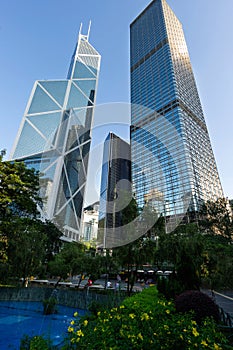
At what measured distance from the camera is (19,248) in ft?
39.9

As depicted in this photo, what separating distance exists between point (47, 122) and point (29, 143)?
11014mm

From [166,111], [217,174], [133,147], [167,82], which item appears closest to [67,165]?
[133,147]

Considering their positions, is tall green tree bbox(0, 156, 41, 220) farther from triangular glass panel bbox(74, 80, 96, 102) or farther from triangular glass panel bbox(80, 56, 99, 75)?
triangular glass panel bbox(80, 56, 99, 75)

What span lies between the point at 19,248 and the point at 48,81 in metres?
81.3

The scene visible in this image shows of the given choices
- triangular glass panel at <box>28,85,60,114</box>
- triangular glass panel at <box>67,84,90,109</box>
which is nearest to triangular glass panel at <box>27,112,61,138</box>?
triangular glass panel at <box>28,85,60,114</box>

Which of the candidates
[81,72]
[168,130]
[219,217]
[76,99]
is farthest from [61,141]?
[219,217]

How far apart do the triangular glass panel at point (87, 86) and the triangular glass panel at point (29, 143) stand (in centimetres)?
3275

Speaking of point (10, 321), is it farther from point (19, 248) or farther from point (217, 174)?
point (217, 174)

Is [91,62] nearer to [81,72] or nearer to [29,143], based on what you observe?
[81,72]

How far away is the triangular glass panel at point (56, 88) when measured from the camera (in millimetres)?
76075

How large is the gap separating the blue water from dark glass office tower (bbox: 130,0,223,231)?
24400mm

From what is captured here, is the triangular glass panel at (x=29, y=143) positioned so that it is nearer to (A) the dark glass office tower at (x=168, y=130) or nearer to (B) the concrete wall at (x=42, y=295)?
→ (A) the dark glass office tower at (x=168, y=130)

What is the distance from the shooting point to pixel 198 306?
4957 mm

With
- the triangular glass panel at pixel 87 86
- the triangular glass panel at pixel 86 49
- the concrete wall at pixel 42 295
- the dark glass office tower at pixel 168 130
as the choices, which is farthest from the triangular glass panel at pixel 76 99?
the concrete wall at pixel 42 295
